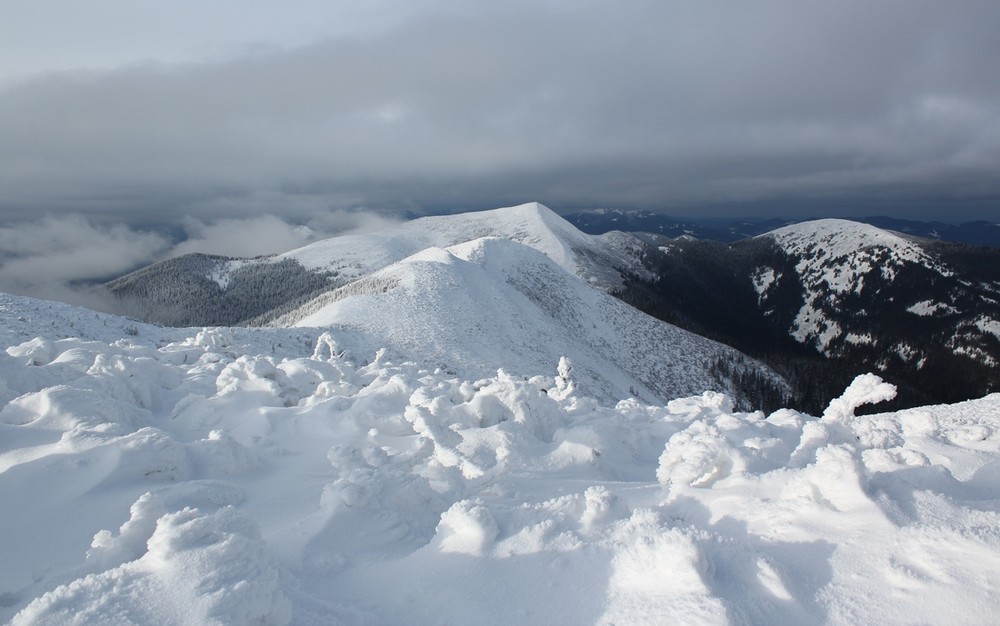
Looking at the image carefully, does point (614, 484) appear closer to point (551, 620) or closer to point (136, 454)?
point (551, 620)

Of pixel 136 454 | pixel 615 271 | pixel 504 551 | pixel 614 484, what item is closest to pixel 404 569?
pixel 504 551

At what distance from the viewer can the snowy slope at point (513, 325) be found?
5712 centimetres

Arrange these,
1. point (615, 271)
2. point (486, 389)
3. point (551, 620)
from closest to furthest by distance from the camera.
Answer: point (551, 620), point (486, 389), point (615, 271)

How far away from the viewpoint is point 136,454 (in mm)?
8828

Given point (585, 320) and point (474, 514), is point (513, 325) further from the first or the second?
point (474, 514)

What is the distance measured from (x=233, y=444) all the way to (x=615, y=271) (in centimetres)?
19114

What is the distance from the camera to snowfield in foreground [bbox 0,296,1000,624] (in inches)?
188

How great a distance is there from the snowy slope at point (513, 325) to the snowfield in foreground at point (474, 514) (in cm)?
3769

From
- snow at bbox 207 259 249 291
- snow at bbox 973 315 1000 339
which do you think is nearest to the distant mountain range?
snow at bbox 973 315 1000 339

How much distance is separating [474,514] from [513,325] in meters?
60.9

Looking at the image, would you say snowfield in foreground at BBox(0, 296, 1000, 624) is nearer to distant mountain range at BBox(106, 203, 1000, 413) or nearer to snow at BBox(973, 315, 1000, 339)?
distant mountain range at BBox(106, 203, 1000, 413)

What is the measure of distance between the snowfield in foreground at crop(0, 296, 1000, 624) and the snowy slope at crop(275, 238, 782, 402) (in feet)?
124

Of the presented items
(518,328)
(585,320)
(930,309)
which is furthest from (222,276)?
(930,309)

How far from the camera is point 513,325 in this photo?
67.5m
